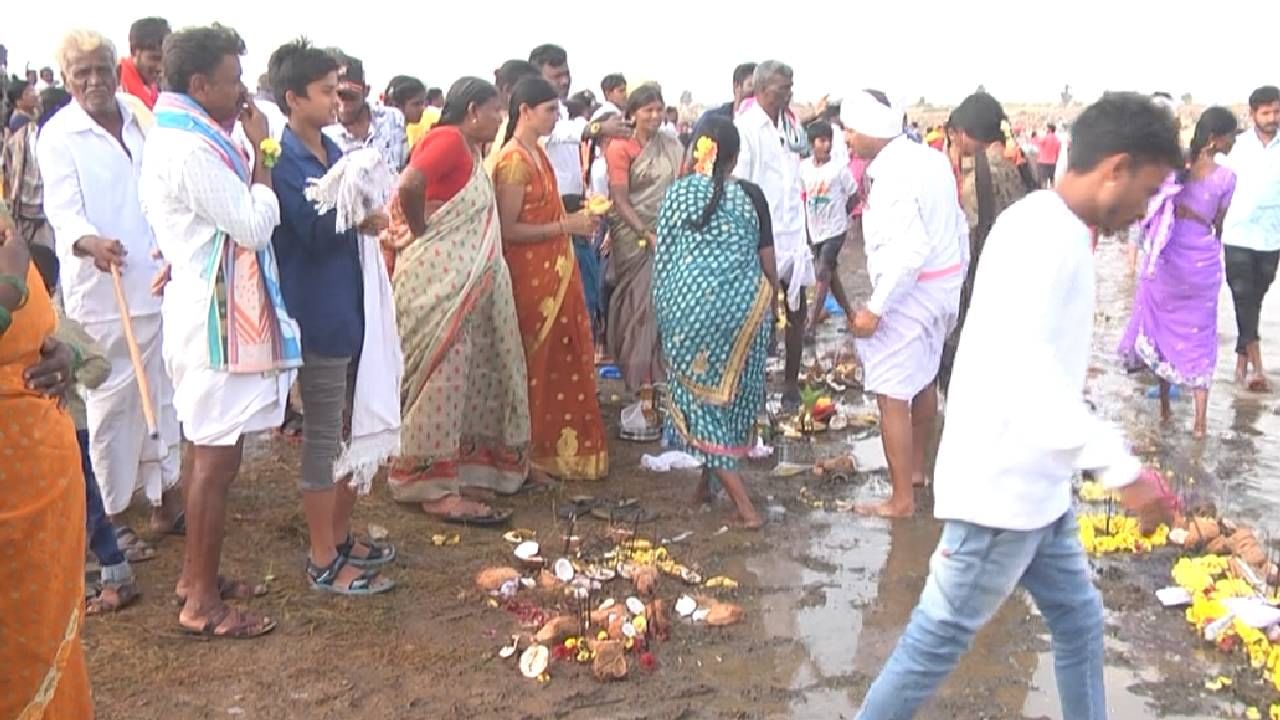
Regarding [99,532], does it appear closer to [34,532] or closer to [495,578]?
[495,578]

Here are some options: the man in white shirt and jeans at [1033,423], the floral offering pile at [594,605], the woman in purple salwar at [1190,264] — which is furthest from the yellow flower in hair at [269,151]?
the woman in purple salwar at [1190,264]

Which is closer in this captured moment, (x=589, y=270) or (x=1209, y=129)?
(x=1209, y=129)

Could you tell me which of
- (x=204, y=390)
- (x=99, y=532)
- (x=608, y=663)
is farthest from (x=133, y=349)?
(x=608, y=663)

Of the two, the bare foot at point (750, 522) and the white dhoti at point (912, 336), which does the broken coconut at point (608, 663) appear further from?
the white dhoti at point (912, 336)

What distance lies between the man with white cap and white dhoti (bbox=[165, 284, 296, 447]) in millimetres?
2602

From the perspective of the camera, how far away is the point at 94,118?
→ 448cm

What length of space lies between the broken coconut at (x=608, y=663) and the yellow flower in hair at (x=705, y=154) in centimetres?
223

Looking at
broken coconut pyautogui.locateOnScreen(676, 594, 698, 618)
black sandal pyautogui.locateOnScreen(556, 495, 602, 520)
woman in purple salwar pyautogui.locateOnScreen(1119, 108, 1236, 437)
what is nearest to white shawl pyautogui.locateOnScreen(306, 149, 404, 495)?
black sandal pyautogui.locateOnScreen(556, 495, 602, 520)

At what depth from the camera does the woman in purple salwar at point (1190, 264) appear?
666 cm

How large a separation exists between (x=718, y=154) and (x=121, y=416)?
269 cm

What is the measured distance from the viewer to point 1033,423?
105 inches

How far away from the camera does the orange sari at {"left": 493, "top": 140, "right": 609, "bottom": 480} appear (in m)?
5.48

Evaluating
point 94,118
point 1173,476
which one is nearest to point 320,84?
point 94,118

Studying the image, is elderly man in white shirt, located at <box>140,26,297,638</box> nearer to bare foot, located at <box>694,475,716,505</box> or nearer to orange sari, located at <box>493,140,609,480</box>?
orange sari, located at <box>493,140,609,480</box>
